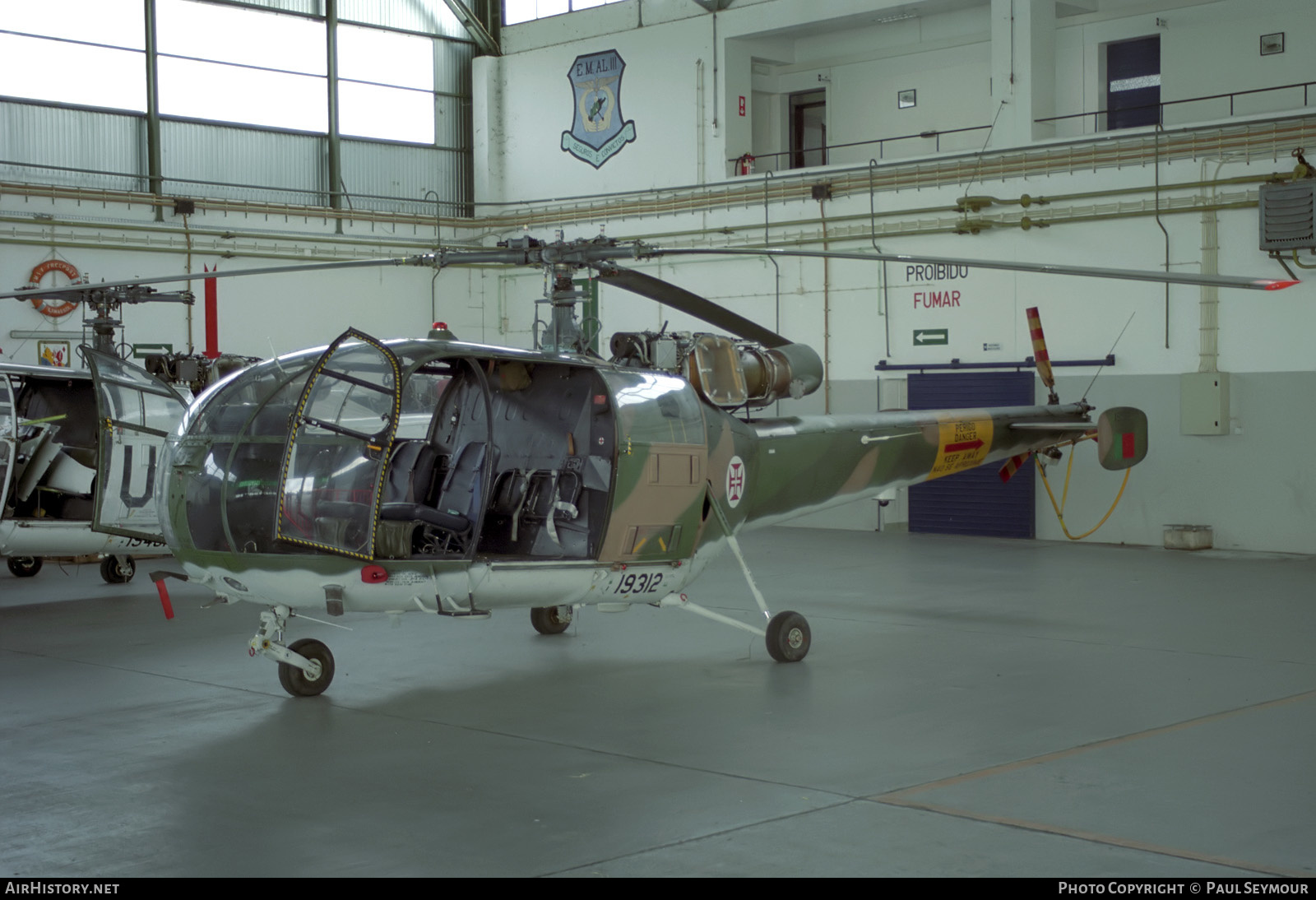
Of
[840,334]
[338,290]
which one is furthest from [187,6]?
[840,334]

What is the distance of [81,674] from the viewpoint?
8102 millimetres

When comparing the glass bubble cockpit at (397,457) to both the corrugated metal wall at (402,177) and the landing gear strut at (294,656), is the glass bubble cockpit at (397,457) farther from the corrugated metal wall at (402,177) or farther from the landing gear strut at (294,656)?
the corrugated metal wall at (402,177)

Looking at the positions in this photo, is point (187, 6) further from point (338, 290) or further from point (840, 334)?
point (840, 334)

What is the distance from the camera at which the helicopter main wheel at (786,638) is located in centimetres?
821

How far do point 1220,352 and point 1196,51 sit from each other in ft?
15.4

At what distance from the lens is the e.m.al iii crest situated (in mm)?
20406

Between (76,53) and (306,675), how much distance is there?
558 inches

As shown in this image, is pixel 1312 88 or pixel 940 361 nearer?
pixel 1312 88

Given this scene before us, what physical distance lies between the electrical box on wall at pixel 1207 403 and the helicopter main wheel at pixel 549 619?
8561mm

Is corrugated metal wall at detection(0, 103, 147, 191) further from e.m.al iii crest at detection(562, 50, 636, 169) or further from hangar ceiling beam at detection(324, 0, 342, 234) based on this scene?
e.m.al iii crest at detection(562, 50, 636, 169)

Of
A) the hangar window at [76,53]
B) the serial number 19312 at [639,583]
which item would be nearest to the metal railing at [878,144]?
the hangar window at [76,53]

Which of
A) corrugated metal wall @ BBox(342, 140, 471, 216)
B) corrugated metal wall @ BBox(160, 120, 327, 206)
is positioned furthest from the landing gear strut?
corrugated metal wall @ BBox(342, 140, 471, 216)

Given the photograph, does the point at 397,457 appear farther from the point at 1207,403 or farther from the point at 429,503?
the point at 1207,403

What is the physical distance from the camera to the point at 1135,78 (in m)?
17.6
